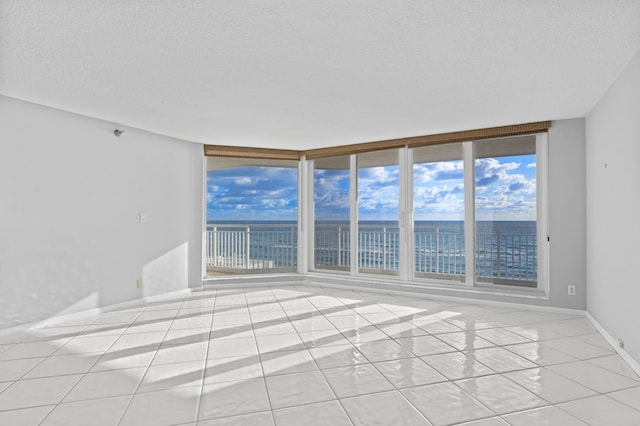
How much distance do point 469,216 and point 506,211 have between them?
447mm

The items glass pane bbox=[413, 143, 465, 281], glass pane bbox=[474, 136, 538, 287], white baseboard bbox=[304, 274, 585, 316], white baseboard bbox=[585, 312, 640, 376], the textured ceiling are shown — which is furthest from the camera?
glass pane bbox=[413, 143, 465, 281]

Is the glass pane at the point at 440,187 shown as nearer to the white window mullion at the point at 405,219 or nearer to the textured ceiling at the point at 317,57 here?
the white window mullion at the point at 405,219

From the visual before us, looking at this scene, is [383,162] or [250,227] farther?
[250,227]

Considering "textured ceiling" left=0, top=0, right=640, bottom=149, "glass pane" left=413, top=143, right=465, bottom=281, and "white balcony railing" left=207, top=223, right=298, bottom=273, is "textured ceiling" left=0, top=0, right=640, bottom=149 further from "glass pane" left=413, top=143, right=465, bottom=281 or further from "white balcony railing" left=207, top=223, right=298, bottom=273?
"white balcony railing" left=207, top=223, right=298, bottom=273

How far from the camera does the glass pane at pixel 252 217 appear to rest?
647 centimetres

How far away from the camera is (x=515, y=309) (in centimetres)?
430

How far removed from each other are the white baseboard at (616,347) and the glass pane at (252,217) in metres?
4.17

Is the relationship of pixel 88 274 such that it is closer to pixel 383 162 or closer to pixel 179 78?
pixel 179 78

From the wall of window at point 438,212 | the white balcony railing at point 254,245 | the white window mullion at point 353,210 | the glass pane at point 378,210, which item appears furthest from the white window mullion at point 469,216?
the white balcony railing at point 254,245

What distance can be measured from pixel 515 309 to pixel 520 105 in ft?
7.95

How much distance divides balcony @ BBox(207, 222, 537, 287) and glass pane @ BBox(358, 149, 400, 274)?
2 cm

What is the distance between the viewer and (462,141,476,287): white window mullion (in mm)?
4672

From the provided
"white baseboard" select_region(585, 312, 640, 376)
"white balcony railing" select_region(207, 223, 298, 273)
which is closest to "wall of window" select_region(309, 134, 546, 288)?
"white baseboard" select_region(585, 312, 640, 376)

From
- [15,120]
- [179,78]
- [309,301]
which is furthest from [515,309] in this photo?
[15,120]
